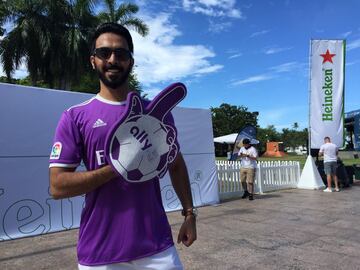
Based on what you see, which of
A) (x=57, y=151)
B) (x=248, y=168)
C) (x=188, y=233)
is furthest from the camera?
(x=248, y=168)

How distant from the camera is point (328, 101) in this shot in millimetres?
12984

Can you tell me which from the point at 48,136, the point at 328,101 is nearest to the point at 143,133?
the point at 48,136

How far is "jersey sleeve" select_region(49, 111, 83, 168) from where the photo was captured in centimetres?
175

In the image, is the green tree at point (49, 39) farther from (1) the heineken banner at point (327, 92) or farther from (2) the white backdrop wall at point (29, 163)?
(2) the white backdrop wall at point (29, 163)

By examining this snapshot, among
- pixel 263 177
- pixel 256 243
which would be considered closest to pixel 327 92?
pixel 263 177

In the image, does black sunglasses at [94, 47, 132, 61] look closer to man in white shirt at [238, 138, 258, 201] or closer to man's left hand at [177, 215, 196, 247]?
man's left hand at [177, 215, 196, 247]

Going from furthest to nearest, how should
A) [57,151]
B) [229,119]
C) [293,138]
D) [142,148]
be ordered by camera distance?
[293,138] < [229,119] < [57,151] < [142,148]

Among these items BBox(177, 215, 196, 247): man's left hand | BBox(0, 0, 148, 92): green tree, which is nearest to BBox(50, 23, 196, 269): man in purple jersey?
BBox(177, 215, 196, 247): man's left hand

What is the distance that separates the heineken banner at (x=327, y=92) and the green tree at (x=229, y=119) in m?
51.9

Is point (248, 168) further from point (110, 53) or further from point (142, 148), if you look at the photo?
point (142, 148)

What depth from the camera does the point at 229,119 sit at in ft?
224

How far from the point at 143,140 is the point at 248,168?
9.41 m

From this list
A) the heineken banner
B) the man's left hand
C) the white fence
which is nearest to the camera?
the man's left hand

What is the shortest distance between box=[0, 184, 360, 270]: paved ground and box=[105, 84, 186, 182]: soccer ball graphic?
3.45 metres
